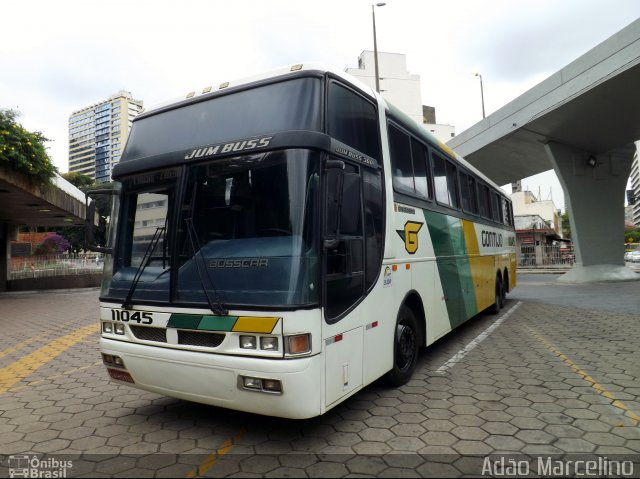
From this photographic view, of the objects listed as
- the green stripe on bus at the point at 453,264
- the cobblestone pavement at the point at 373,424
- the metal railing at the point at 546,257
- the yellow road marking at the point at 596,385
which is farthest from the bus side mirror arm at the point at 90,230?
the metal railing at the point at 546,257

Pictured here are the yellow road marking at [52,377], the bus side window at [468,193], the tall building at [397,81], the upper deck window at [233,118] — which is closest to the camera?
the upper deck window at [233,118]

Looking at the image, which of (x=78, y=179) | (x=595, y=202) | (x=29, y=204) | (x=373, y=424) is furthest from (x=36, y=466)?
(x=78, y=179)

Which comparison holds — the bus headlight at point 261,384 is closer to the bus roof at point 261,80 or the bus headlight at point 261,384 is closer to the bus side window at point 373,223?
the bus side window at point 373,223

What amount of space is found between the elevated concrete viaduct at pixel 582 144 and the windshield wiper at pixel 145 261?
1475 centimetres

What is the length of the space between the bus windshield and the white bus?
11 mm

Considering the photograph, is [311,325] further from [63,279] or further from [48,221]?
[48,221]

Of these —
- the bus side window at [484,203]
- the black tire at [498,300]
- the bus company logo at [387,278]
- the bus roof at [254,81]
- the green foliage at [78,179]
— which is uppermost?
the green foliage at [78,179]

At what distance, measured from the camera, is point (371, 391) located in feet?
15.6

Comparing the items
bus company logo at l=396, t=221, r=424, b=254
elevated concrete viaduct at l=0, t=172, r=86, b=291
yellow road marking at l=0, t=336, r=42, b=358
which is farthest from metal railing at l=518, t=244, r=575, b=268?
yellow road marking at l=0, t=336, r=42, b=358

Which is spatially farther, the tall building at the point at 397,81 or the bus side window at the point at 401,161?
the tall building at the point at 397,81

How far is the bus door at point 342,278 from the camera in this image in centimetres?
335

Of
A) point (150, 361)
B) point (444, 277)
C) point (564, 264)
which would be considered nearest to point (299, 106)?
point (150, 361)

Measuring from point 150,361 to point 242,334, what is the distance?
1005mm

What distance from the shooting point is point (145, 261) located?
377 cm
